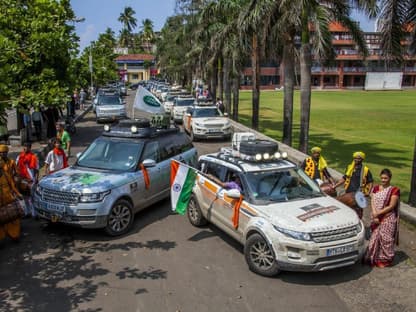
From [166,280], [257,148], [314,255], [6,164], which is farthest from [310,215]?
[6,164]

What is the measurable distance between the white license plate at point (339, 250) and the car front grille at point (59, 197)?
452 cm

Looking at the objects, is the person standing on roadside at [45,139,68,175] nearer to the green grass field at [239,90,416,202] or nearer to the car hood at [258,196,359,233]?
the car hood at [258,196,359,233]

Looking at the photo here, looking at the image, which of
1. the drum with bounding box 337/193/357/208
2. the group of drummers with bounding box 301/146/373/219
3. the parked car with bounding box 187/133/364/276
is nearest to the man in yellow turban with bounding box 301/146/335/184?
the group of drummers with bounding box 301/146/373/219

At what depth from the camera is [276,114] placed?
39500 millimetres

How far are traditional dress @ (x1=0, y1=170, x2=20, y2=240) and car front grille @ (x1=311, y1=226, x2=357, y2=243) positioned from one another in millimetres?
5469

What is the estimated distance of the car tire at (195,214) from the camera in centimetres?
A: 881

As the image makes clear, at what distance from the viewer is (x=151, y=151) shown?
970 cm

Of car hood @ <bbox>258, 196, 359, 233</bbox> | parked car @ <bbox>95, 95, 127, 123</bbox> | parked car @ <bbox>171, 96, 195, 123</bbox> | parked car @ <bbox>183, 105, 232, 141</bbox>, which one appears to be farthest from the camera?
parked car @ <bbox>171, 96, 195, 123</bbox>

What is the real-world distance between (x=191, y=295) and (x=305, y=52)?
1233 centimetres

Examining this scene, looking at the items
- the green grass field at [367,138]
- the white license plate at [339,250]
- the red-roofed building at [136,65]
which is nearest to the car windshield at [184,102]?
the green grass field at [367,138]

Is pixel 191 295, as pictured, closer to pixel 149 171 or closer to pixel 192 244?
pixel 192 244

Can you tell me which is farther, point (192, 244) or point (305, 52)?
point (305, 52)

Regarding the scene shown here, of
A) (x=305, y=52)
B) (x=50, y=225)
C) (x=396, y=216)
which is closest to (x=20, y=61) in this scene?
(x=50, y=225)

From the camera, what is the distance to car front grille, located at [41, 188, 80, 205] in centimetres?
791
